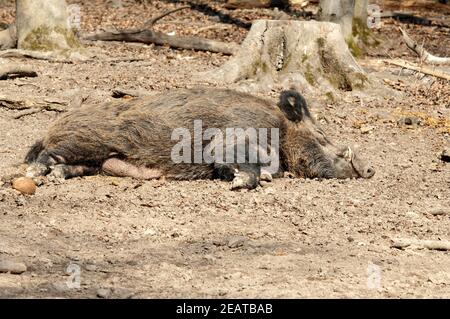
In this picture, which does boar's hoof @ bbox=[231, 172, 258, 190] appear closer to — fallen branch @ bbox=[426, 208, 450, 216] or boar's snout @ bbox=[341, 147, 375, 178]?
boar's snout @ bbox=[341, 147, 375, 178]

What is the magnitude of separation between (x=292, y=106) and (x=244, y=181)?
98 centimetres

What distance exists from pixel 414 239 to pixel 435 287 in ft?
2.92

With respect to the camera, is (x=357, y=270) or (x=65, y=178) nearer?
(x=357, y=270)

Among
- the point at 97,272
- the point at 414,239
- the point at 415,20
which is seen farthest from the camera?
the point at 415,20

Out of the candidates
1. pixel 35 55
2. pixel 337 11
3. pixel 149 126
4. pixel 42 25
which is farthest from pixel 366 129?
pixel 42 25

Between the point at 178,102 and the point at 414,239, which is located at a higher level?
the point at 178,102

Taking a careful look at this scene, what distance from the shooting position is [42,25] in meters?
11.4

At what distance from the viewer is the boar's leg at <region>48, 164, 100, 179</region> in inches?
272

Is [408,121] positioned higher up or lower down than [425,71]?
lower down

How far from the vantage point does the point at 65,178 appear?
6.96 meters

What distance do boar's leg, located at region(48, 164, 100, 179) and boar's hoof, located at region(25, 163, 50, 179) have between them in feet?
0.19

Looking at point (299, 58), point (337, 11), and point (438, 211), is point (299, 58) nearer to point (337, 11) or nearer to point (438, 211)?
point (337, 11)

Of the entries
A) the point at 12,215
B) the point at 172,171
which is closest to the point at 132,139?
the point at 172,171

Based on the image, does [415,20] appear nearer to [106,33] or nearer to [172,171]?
[106,33]
